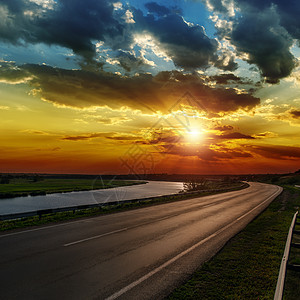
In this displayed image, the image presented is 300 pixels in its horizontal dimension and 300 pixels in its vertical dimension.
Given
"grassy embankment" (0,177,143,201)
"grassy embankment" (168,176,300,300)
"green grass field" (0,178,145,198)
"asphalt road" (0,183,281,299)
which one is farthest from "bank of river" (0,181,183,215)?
"grassy embankment" (168,176,300,300)

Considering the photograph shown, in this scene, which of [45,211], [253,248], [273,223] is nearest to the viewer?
[253,248]

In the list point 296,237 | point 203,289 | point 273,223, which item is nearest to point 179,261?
point 203,289

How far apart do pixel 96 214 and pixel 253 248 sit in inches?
477

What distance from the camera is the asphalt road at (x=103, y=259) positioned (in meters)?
5.89

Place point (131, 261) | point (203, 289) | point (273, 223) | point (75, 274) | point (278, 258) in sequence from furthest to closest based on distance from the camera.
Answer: point (273, 223) → point (278, 258) → point (131, 261) → point (75, 274) → point (203, 289)

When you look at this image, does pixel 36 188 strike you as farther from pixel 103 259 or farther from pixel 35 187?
pixel 103 259

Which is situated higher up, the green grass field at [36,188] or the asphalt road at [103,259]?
the asphalt road at [103,259]

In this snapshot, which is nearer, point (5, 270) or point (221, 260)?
point (5, 270)

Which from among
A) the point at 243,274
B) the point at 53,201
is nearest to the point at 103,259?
the point at 243,274

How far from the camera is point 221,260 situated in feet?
27.3

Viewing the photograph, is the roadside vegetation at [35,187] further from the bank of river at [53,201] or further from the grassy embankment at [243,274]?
the grassy embankment at [243,274]

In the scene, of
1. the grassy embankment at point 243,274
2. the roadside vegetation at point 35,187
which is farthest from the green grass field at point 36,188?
the grassy embankment at point 243,274

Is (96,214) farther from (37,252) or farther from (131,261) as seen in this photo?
(131,261)

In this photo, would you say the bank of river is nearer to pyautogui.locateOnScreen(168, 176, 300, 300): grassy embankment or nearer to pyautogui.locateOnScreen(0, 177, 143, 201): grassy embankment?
pyautogui.locateOnScreen(0, 177, 143, 201): grassy embankment
